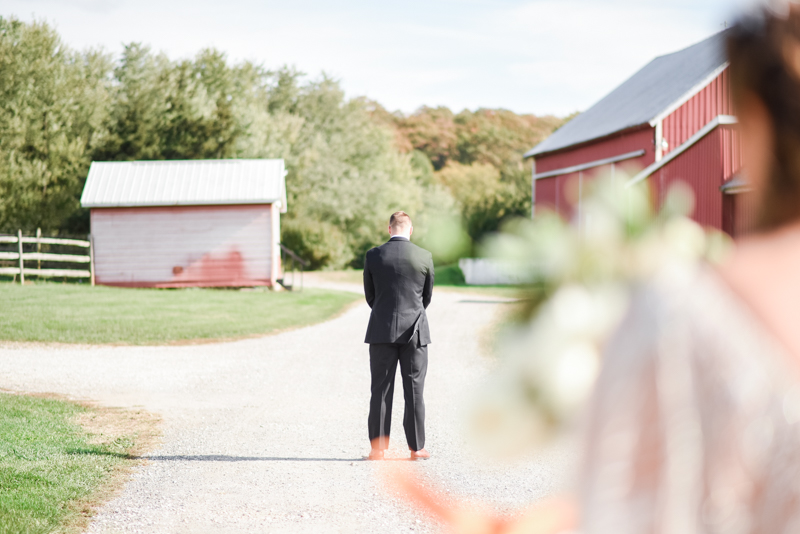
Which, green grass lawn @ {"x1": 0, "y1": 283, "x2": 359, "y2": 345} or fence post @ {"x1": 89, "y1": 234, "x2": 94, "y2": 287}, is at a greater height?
fence post @ {"x1": 89, "y1": 234, "x2": 94, "y2": 287}

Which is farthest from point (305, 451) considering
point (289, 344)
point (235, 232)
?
point (235, 232)

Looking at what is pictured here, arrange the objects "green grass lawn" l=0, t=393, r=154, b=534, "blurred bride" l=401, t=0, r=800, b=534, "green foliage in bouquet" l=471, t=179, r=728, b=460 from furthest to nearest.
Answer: "green grass lawn" l=0, t=393, r=154, b=534 < "green foliage in bouquet" l=471, t=179, r=728, b=460 < "blurred bride" l=401, t=0, r=800, b=534

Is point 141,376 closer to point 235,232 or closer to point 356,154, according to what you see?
point 235,232

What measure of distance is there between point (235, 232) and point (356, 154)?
25752 mm

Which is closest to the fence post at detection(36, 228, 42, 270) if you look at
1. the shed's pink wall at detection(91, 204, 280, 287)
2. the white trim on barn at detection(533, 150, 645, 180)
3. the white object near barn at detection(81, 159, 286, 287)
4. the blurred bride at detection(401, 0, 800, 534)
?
the white object near barn at detection(81, 159, 286, 287)

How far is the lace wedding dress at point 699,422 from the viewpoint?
81cm

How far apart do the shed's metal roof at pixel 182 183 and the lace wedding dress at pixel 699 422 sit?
2640 cm

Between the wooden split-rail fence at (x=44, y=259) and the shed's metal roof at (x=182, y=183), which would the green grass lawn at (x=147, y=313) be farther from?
the shed's metal roof at (x=182, y=183)

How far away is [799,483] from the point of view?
81 cm

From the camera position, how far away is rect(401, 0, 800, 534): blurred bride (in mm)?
810

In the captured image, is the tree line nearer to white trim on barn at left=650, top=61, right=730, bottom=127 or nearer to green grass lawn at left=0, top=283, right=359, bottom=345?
white trim on barn at left=650, top=61, right=730, bottom=127

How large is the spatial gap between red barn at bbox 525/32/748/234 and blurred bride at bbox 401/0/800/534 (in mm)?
7237

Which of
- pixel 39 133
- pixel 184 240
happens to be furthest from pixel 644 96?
pixel 39 133

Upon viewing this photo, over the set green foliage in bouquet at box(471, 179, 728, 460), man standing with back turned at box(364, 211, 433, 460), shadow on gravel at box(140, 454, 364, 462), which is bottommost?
shadow on gravel at box(140, 454, 364, 462)
